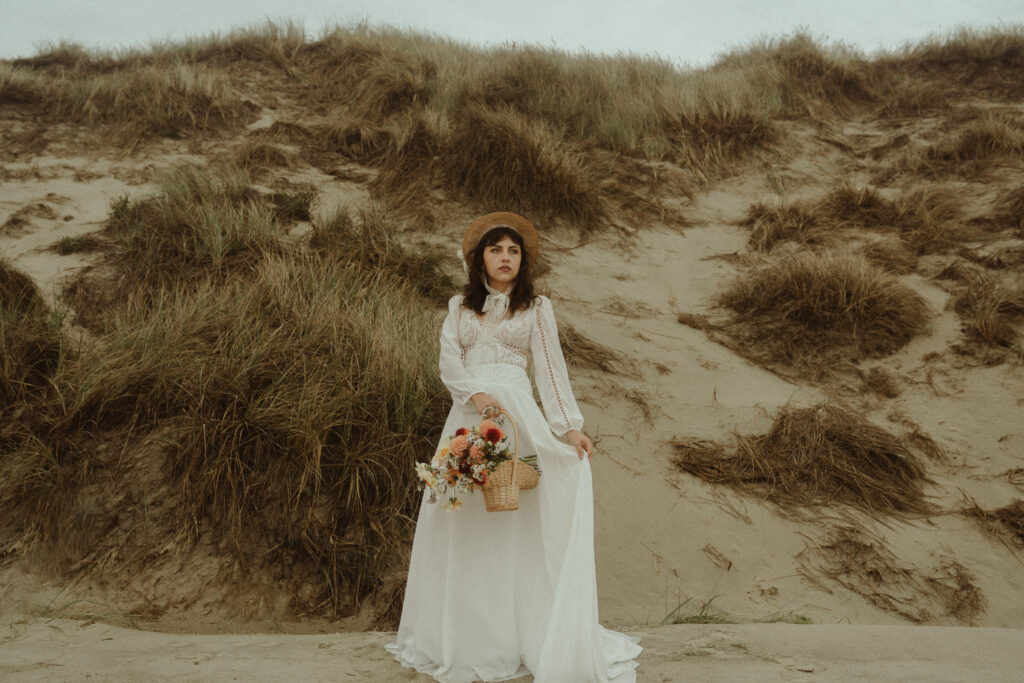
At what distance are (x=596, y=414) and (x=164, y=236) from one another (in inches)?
177

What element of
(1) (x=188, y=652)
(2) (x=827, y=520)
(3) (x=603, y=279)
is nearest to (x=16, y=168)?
(3) (x=603, y=279)

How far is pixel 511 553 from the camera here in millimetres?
2803

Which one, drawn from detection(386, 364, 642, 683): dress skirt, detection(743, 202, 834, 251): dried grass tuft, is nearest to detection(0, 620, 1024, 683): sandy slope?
detection(386, 364, 642, 683): dress skirt

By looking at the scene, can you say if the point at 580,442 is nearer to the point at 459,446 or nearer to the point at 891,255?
the point at 459,446

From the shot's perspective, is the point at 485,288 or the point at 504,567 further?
the point at 485,288

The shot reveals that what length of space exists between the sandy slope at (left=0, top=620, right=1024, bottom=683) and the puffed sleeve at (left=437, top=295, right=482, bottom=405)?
1.19 m

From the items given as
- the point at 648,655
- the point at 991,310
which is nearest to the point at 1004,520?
the point at 991,310

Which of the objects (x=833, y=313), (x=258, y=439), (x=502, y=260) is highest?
(x=833, y=313)

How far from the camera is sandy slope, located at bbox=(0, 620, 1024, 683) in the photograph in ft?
8.73

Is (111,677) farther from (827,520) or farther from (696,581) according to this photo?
(827,520)

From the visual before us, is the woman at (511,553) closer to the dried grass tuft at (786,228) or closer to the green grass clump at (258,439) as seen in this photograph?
the green grass clump at (258,439)

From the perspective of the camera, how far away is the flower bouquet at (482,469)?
243cm

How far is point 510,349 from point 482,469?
0.76 metres

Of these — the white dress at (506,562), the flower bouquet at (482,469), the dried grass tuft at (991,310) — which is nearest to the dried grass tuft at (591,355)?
the white dress at (506,562)
